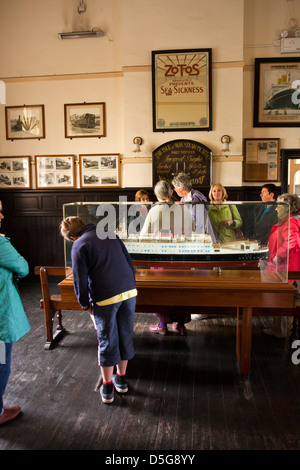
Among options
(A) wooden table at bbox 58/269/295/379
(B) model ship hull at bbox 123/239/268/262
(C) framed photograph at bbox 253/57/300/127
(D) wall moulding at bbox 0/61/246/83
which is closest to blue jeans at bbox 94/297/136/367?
(A) wooden table at bbox 58/269/295/379

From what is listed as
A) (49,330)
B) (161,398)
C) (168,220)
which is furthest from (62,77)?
(161,398)

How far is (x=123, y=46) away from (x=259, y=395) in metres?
6.13

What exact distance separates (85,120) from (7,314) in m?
5.12

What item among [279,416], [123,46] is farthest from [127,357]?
[123,46]

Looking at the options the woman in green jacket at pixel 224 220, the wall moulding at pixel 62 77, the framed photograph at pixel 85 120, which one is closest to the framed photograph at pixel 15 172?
the framed photograph at pixel 85 120

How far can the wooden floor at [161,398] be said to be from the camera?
2910 millimetres

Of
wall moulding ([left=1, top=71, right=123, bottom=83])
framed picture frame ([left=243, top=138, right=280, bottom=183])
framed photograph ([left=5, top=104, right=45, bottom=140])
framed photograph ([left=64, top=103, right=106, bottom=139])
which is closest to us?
framed picture frame ([left=243, top=138, right=280, bottom=183])

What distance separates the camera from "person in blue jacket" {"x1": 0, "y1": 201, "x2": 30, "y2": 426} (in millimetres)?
3088

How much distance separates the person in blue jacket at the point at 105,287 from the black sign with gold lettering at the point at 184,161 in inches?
153

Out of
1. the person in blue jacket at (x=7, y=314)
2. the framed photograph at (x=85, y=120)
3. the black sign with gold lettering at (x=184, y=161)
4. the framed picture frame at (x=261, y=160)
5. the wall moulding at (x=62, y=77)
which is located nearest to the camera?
the person in blue jacket at (x=7, y=314)

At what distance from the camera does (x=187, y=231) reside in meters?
3.99

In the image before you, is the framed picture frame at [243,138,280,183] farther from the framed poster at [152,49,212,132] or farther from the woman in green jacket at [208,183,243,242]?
the woman in green jacket at [208,183,243,242]

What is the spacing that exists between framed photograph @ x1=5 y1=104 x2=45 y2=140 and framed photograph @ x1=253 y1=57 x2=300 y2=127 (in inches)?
161

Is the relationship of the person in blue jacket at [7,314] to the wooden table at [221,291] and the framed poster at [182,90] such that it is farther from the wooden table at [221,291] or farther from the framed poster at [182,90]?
the framed poster at [182,90]
